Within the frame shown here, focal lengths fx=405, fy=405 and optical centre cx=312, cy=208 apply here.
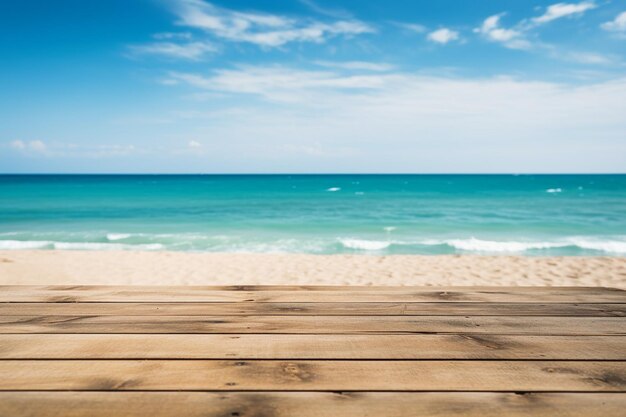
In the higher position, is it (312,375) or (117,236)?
(312,375)

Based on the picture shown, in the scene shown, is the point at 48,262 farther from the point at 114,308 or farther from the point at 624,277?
the point at 624,277

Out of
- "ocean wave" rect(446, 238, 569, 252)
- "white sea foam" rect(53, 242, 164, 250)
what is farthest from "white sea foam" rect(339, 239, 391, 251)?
"white sea foam" rect(53, 242, 164, 250)

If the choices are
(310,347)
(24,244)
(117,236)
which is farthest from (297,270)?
(24,244)

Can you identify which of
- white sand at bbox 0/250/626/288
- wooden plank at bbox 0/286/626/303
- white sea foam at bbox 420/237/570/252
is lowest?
white sea foam at bbox 420/237/570/252

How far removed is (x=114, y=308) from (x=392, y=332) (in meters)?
1.37

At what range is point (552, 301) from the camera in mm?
2164

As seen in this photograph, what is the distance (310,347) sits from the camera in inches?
60.3

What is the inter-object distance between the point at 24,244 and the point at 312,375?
17.0 metres

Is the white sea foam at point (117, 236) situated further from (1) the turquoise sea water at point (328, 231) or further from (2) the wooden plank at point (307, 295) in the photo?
(2) the wooden plank at point (307, 295)

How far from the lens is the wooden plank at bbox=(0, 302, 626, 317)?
1.94 meters

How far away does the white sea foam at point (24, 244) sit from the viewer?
14.1 meters

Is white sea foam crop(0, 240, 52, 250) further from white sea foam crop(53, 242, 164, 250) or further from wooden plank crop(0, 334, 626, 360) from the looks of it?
wooden plank crop(0, 334, 626, 360)

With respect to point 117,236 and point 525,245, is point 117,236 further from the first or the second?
point 525,245

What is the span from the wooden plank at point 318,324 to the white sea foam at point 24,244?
1491 cm
